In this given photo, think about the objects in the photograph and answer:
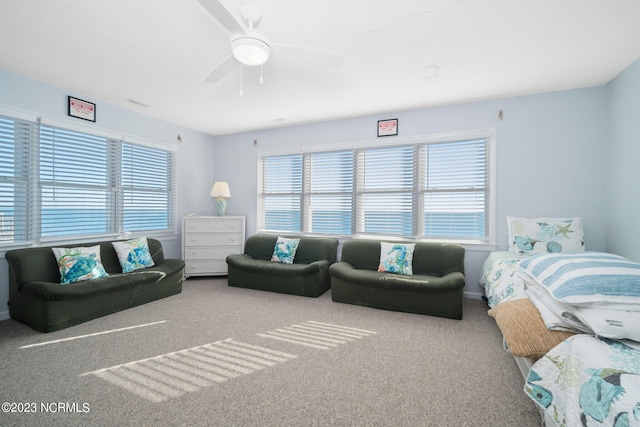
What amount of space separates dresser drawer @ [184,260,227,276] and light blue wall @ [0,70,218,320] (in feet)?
1.49

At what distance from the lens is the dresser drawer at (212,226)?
4676 millimetres

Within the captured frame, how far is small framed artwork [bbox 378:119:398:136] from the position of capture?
4204 mm

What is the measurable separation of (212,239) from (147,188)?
4.24 feet

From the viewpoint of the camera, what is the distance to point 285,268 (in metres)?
3.97

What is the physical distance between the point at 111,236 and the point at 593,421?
4953 mm

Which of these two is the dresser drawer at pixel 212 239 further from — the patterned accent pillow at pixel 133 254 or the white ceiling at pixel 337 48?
the white ceiling at pixel 337 48

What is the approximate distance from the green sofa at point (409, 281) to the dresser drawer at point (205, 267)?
2.19m

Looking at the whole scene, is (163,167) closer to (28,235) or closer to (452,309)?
(28,235)

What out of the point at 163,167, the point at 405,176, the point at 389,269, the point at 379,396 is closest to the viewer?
the point at 379,396

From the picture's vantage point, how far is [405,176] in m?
4.20

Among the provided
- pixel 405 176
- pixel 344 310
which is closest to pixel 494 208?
pixel 405 176

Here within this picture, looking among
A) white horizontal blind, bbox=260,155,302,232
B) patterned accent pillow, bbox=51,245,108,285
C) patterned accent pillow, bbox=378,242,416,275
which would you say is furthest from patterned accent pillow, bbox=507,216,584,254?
patterned accent pillow, bbox=51,245,108,285

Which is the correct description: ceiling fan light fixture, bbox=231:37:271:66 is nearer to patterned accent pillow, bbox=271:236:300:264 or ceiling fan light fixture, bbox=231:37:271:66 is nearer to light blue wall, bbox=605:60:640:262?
patterned accent pillow, bbox=271:236:300:264

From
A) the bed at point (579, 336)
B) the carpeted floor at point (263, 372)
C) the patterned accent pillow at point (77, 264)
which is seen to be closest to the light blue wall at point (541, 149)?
the carpeted floor at point (263, 372)
